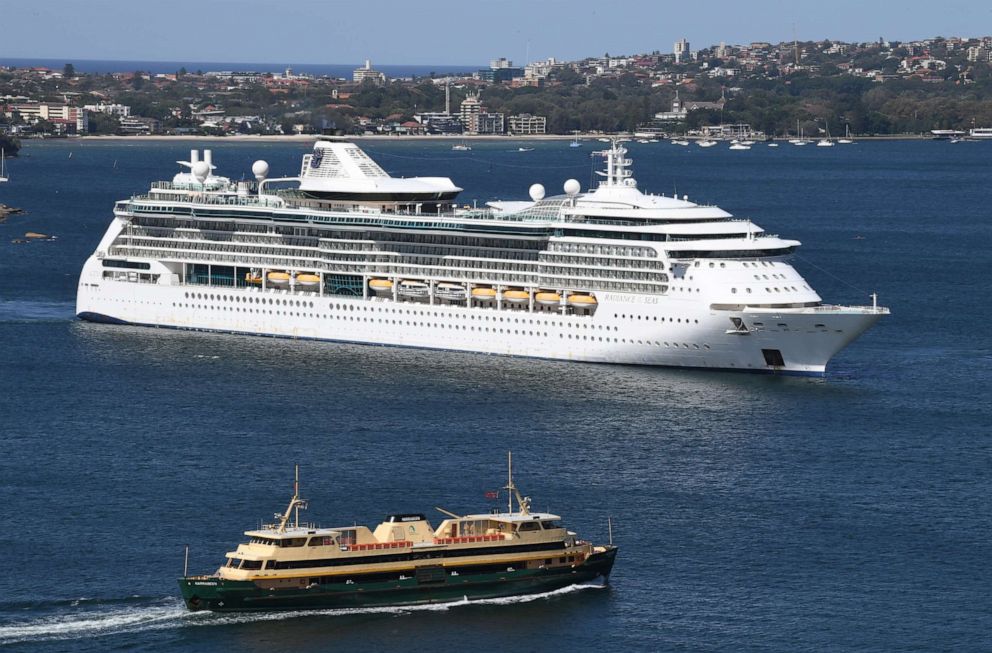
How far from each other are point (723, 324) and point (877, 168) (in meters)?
132

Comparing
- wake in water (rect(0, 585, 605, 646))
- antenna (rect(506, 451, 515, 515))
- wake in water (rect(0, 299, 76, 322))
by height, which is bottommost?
wake in water (rect(0, 299, 76, 322))

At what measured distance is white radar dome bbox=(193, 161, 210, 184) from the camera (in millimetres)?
84688

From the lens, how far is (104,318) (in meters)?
82.9

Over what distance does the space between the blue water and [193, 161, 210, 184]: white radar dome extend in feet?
25.0

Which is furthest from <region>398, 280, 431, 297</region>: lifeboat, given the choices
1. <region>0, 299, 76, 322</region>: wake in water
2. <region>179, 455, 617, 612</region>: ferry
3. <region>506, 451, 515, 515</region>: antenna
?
<region>179, 455, 617, 612</region>: ferry

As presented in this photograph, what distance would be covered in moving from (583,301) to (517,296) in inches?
121

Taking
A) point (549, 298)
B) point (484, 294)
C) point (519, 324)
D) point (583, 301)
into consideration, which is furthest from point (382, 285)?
point (583, 301)

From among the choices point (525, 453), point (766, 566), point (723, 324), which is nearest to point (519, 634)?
point (766, 566)

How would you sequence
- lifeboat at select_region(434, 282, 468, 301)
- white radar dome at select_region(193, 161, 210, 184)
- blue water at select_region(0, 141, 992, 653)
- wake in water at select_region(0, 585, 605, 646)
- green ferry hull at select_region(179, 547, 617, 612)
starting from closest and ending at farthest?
1. wake in water at select_region(0, 585, 605, 646)
2. green ferry hull at select_region(179, 547, 617, 612)
3. blue water at select_region(0, 141, 992, 653)
4. lifeboat at select_region(434, 282, 468, 301)
5. white radar dome at select_region(193, 161, 210, 184)

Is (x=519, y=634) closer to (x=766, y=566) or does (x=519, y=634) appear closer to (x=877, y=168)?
(x=766, y=566)

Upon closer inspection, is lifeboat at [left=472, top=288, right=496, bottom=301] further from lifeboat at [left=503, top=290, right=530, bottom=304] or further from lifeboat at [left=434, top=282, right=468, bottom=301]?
lifeboat at [left=503, top=290, right=530, bottom=304]

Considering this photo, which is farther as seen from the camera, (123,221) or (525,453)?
(123,221)

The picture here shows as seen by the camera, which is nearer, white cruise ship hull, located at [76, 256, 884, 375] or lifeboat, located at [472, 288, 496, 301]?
white cruise ship hull, located at [76, 256, 884, 375]

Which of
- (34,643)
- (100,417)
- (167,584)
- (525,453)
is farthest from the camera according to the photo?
(100,417)
